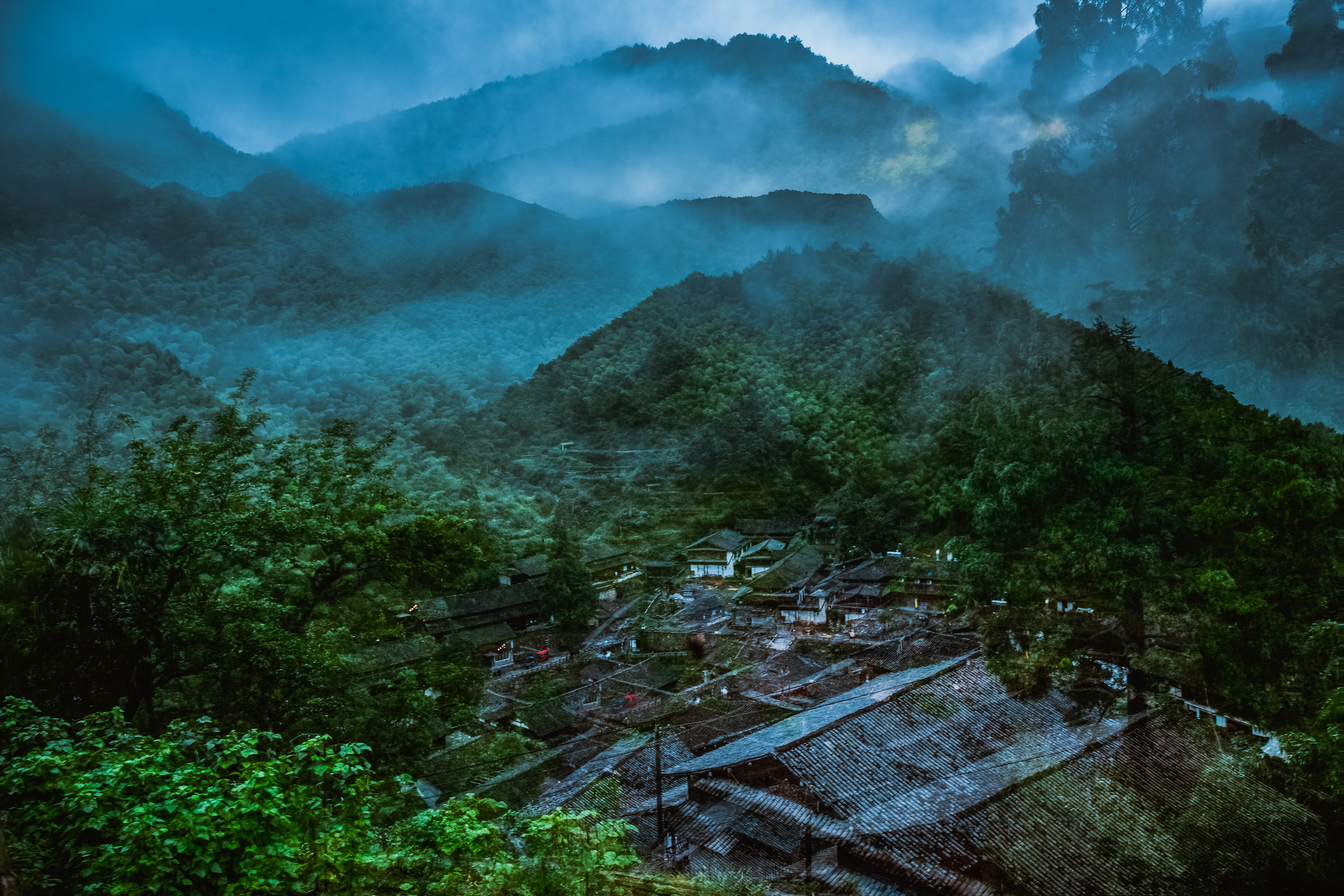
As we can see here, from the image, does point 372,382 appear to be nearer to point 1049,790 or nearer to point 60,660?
point 60,660

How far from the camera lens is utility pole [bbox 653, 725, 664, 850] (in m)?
7.09

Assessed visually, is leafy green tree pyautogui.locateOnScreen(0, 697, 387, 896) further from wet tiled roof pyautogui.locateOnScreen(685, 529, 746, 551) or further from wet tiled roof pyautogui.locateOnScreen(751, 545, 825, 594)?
wet tiled roof pyautogui.locateOnScreen(685, 529, 746, 551)

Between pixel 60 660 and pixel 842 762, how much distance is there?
7.60 meters

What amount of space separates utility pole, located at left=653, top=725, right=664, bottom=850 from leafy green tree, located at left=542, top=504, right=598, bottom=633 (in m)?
6.20

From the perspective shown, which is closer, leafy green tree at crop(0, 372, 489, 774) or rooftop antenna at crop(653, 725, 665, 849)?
leafy green tree at crop(0, 372, 489, 774)

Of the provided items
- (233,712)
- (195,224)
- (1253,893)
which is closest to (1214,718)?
(1253,893)

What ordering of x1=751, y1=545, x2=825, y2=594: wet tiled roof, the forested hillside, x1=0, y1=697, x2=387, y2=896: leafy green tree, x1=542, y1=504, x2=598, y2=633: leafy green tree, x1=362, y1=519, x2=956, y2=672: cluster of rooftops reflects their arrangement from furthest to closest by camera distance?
x1=751, y1=545, x2=825, y2=594: wet tiled roof → x1=542, y1=504, x2=598, y2=633: leafy green tree → x1=362, y1=519, x2=956, y2=672: cluster of rooftops → the forested hillside → x1=0, y1=697, x2=387, y2=896: leafy green tree

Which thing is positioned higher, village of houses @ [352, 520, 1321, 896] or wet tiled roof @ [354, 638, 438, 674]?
wet tiled roof @ [354, 638, 438, 674]

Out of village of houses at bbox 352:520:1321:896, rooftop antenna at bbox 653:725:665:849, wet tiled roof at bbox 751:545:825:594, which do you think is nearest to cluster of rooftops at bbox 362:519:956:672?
wet tiled roof at bbox 751:545:825:594

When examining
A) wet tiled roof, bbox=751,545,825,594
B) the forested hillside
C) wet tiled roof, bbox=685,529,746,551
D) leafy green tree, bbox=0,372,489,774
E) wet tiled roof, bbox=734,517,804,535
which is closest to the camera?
leafy green tree, bbox=0,372,489,774

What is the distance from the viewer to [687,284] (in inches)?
1385

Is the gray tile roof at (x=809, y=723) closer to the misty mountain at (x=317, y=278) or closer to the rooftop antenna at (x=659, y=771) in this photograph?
the rooftop antenna at (x=659, y=771)

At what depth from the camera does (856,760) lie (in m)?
7.05

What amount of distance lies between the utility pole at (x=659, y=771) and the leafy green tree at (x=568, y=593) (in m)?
6.20
